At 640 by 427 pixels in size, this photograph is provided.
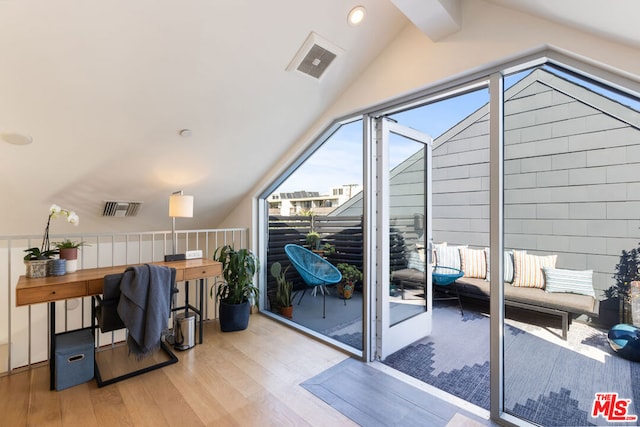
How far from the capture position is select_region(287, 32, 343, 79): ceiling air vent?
209 centimetres

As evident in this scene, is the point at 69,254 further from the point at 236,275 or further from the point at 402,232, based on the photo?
the point at 402,232

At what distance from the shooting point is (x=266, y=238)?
12.4ft


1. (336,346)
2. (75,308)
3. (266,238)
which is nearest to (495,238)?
(336,346)

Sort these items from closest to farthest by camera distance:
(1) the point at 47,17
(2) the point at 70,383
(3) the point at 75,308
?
1. (1) the point at 47,17
2. (2) the point at 70,383
3. (3) the point at 75,308

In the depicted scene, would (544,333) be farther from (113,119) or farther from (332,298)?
(113,119)

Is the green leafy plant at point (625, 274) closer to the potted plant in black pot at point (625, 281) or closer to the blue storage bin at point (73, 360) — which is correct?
the potted plant in black pot at point (625, 281)

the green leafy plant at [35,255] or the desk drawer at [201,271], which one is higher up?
the green leafy plant at [35,255]

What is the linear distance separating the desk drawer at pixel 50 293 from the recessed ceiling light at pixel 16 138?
1021 mm

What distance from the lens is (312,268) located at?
3.69 metres

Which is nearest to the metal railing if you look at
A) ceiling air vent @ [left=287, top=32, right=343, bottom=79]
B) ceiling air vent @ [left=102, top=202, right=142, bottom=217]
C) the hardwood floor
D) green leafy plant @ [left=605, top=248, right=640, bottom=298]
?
ceiling air vent @ [left=102, top=202, right=142, bottom=217]

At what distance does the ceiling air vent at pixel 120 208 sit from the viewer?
121 inches

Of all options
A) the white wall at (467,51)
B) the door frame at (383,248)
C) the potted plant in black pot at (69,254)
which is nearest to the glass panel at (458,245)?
the door frame at (383,248)

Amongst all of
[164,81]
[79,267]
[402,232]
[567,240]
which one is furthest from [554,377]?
[79,267]

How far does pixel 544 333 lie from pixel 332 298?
2332mm
